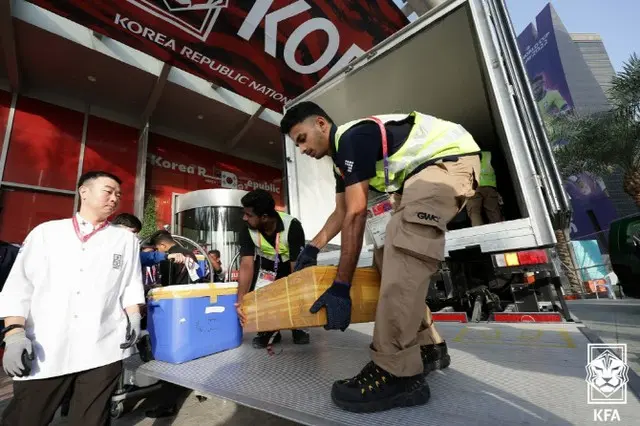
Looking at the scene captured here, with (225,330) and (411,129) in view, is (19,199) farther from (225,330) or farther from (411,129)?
(411,129)

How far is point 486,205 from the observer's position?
3736mm

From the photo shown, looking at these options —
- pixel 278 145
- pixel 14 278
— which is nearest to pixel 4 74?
pixel 278 145

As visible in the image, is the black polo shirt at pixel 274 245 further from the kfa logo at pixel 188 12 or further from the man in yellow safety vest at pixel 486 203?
the kfa logo at pixel 188 12

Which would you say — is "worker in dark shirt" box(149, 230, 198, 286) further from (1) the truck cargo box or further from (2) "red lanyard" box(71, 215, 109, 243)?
(1) the truck cargo box

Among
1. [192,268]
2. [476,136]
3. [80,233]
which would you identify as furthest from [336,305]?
[476,136]

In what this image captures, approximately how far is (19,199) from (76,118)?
2502mm

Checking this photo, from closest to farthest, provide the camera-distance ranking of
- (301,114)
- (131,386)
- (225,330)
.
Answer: (301,114)
(131,386)
(225,330)

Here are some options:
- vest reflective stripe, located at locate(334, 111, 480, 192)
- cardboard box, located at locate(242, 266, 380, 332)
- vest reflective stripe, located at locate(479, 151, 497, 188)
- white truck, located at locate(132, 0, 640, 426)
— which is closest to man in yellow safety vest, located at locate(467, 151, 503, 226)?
vest reflective stripe, located at locate(479, 151, 497, 188)

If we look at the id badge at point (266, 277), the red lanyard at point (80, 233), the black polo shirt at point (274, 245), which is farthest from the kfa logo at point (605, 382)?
the red lanyard at point (80, 233)

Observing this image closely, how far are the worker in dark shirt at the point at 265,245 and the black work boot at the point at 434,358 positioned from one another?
116 cm

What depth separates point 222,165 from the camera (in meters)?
11.1

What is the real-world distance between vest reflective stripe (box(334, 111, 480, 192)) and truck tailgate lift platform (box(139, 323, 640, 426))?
97cm

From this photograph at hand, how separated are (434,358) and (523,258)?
1.30 metres

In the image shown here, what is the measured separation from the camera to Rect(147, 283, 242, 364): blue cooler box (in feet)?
6.60
